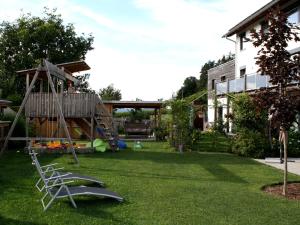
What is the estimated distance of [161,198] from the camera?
29.5 feet

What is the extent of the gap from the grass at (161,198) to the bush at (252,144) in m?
3.89

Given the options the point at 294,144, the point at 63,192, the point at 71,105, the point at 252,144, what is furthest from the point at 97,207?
the point at 294,144

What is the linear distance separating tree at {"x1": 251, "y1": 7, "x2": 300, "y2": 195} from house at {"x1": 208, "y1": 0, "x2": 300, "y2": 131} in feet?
41.8

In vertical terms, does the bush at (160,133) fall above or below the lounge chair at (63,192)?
above

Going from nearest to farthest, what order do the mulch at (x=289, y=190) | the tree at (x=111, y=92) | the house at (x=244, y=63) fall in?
the mulch at (x=289, y=190)
the house at (x=244, y=63)
the tree at (x=111, y=92)

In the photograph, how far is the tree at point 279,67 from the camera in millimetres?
9859

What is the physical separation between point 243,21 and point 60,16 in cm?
2324

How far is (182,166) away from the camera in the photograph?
1470 cm

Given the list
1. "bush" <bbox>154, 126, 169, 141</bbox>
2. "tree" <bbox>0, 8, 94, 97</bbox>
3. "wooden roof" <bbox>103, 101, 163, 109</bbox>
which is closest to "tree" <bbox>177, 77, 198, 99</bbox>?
"tree" <bbox>0, 8, 94, 97</bbox>

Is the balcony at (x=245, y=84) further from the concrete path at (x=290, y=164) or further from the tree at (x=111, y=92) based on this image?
the tree at (x=111, y=92)

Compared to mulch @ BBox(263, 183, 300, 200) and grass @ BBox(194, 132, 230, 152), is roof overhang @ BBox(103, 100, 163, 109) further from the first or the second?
mulch @ BBox(263, 183, 300, 200)

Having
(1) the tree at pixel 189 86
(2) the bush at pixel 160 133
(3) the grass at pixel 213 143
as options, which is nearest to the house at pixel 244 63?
(3) the grass at pixel 213 143

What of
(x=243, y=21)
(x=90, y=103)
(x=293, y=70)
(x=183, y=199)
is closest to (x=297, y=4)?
(x=243, y=21)

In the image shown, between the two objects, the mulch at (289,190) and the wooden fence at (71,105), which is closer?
the mulch at (289,190)
